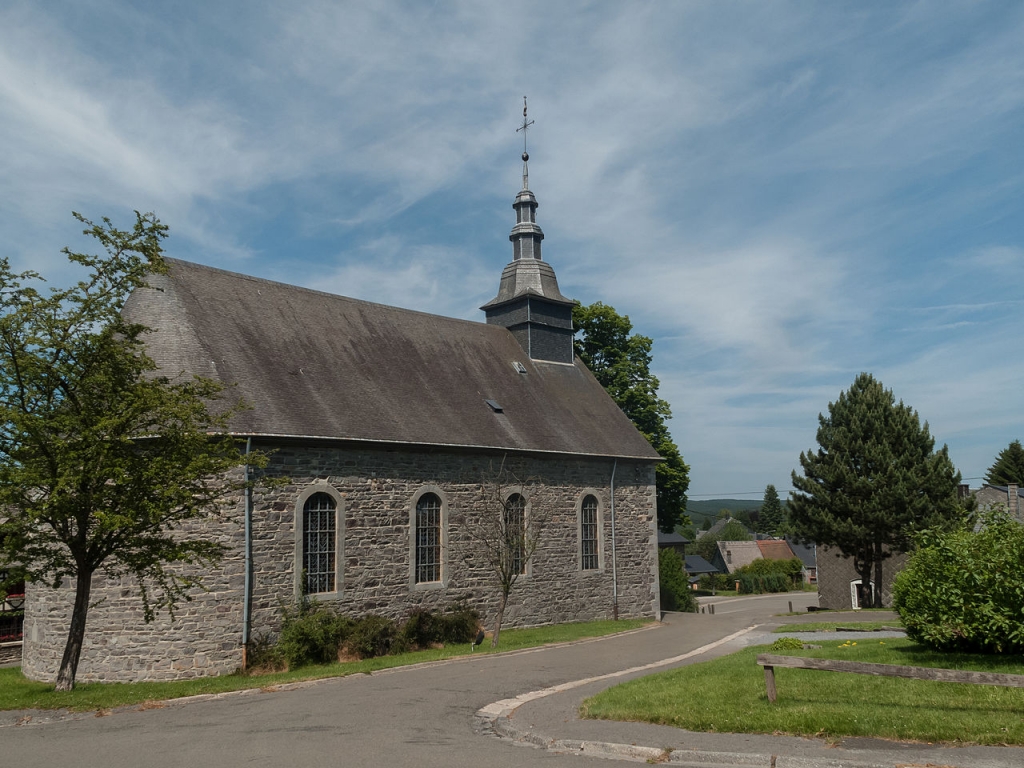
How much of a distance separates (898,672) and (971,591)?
4399mm

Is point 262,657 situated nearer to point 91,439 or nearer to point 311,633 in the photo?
point 311,633

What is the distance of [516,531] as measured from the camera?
2198 centimetres

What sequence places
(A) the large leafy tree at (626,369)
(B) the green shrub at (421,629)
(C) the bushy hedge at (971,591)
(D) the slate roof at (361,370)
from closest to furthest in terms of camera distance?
(C) the bushy hedge at (971,591) < (D) the slate roof at (361,370) < (B) the green shrub at (421,629) < (A) the large leafy tree at (626,369)

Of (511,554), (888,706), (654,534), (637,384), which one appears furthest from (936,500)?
(888,706)

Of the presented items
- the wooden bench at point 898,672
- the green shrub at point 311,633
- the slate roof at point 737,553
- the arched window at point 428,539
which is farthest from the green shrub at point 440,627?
the slate roof at point 737,553

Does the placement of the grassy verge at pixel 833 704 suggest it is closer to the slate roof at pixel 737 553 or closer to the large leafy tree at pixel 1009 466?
the large leafy tree at pixel 1009 466

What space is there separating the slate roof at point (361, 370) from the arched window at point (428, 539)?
1.60 meters

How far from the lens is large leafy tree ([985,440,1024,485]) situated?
57.1 meters

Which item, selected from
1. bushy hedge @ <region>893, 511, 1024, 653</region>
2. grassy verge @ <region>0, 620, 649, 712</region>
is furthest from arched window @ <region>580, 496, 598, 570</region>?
bushy hedge @ <region>893, 511, 1024, 653</region>

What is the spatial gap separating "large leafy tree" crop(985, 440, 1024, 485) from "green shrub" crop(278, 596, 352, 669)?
175 feet

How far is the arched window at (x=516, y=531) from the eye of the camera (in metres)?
21.2

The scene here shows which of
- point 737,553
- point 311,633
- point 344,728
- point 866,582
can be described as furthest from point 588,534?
point 737,553

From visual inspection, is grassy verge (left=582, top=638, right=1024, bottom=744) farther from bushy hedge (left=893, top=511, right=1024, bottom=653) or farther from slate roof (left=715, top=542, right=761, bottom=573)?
slate roof (left=715, top=542, right=761, bottom=573)

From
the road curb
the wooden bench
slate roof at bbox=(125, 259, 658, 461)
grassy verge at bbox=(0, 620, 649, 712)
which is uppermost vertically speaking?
slate roof at bbox=(125, 259, 658, 461)
